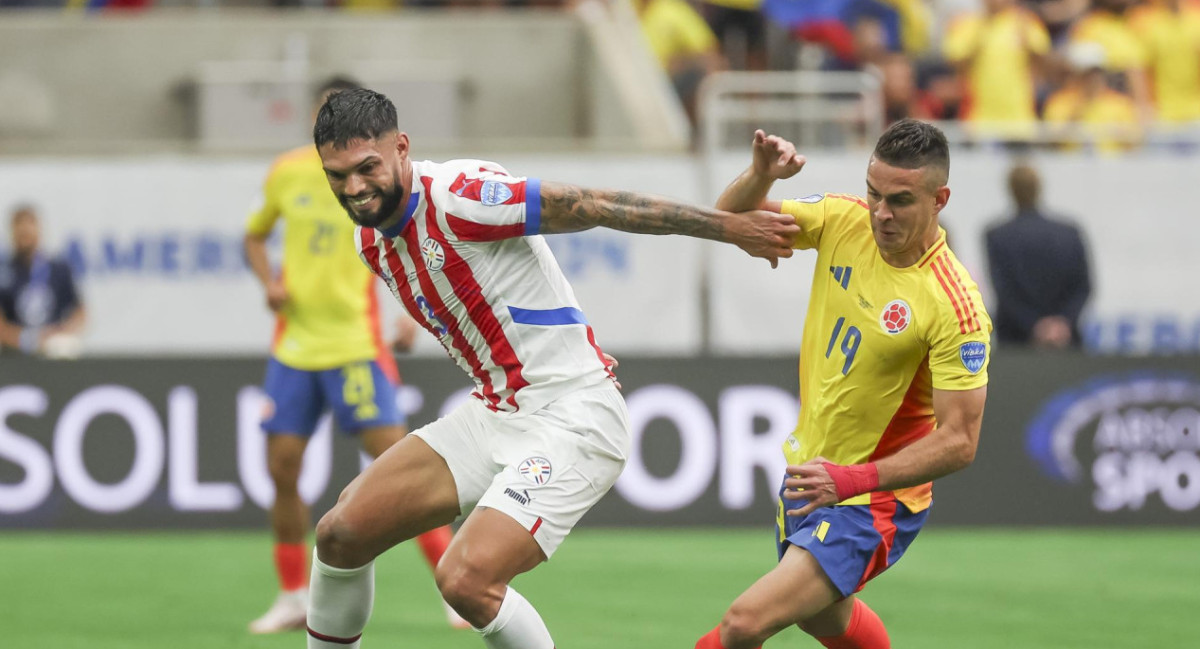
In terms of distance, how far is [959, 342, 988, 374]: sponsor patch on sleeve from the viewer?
540 centimetres

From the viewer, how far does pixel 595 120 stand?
16.4m

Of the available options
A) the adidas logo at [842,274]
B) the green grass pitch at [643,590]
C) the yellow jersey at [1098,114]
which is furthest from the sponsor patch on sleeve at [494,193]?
the yellow jersey at [1098,114]

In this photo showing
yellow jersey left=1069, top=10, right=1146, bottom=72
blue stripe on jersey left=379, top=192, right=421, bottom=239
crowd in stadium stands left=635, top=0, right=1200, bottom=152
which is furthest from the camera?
yellow jersey left=1069, top=10, right=1146, bottom=72

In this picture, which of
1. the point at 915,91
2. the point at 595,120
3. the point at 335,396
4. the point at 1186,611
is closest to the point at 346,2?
the point at 595,120

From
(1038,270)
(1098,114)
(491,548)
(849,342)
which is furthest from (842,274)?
(1098,114)

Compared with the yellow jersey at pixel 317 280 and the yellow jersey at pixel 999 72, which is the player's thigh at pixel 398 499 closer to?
the yellow jersey at pixel 317 280

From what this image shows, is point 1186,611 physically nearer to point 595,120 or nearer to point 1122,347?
point 1122,347

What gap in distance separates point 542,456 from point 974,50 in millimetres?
10290

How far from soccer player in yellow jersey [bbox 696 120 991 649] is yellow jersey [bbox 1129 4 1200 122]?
10857mm

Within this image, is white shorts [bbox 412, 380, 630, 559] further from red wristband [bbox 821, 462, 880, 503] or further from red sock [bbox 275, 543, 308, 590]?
red sock [bbox 275, 543, 308, 590]

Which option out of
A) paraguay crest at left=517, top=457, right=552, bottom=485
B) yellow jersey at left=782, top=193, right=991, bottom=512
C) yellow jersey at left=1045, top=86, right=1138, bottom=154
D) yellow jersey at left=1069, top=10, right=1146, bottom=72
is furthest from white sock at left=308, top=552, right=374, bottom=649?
yellow jersey at left=1069, top=10, right=1146, bottom=72

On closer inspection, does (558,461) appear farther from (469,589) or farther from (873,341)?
(873,341)

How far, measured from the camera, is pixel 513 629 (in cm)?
541

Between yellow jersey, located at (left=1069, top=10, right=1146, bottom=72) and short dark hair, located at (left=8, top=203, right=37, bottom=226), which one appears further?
yellow jersey, located at (left=1069, top=10, right=1146, bottom=72)
